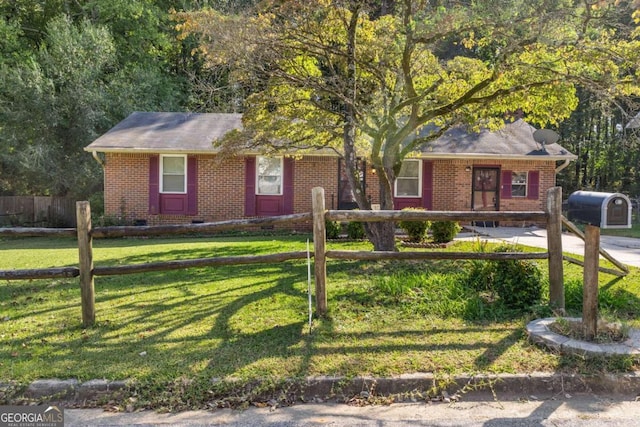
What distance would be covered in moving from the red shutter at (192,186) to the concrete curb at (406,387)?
40.5ft

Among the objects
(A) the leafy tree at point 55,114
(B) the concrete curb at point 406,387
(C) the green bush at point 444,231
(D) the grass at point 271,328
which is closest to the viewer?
(B) the concrete curb at point 406,387

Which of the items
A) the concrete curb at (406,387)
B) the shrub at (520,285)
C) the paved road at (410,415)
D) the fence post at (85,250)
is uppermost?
the fence post at (85,250)

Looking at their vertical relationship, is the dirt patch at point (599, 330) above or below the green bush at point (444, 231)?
below

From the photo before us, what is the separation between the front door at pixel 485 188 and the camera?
1650 cm

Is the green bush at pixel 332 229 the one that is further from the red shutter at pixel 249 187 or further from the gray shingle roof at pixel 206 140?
the gray shingle roof at pixel 206 140

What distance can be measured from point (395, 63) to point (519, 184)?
10554 mm

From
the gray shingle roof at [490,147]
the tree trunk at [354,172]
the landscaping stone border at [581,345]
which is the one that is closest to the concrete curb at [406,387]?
the landscaping stone border at [581,345]

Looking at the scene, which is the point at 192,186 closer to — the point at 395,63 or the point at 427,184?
the point at 427,184

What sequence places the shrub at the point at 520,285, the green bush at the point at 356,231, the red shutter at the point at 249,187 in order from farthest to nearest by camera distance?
the red shutter at the point at 249,187
the green bush at the point at 356,231
the shrub at the point at 520,285

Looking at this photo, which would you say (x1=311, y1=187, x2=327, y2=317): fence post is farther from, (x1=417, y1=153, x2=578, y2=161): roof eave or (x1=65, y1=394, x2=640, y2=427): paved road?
(x1=417, y1=153, x2=578, y2=161): roof eave

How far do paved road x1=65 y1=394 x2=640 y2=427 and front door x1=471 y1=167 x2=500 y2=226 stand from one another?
13456 millimetres

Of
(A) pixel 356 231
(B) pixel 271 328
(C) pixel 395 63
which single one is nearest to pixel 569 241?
(A) pixel 356 231

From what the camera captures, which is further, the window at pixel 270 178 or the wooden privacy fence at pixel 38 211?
the wooden privacy fence at pixel 38 211

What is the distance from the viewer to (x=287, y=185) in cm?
1587
